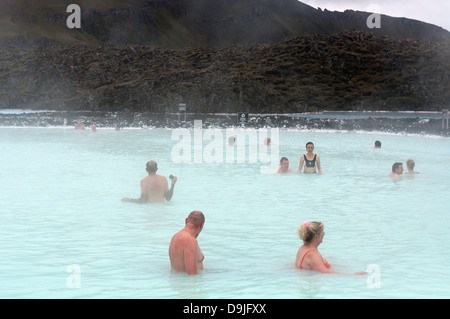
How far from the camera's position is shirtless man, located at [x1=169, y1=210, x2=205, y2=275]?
7.16 metres

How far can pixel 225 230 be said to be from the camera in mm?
11430

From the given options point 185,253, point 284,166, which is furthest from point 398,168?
point 185,253

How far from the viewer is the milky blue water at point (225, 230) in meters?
7.86

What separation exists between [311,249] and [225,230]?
3.84 meters

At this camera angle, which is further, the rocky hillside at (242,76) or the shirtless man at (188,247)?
the rocky hillside at (242,76)

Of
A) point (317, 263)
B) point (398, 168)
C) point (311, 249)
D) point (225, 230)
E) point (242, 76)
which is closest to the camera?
point (311, 249)

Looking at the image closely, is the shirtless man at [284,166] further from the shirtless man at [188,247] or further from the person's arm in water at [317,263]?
the shirtless man at [188,247]

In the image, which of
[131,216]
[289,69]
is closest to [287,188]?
[131,216]

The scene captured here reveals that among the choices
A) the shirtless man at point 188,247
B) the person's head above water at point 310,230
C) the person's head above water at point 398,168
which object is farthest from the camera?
the person's head above water at point 398,168

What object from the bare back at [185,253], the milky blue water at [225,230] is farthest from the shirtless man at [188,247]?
the milky blue water at [225,230]

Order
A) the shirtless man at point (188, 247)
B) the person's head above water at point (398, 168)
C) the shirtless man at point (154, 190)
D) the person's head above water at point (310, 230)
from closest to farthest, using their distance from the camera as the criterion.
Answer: the shirtless man at point (188, 247), the person's head above water at point (310, 230), the shirtless man at point (154, 190), the person's head above water at point (398, 168)

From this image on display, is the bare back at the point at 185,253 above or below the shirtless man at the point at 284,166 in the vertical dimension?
below

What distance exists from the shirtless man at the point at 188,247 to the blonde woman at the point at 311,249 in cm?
117

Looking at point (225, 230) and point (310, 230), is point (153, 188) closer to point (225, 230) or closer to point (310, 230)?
point (225, 230)
